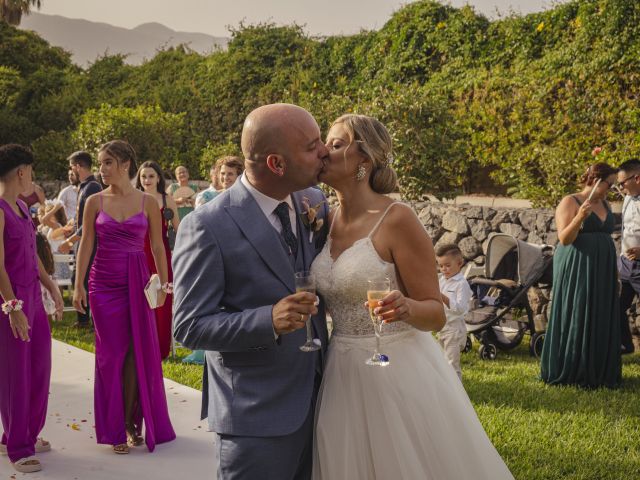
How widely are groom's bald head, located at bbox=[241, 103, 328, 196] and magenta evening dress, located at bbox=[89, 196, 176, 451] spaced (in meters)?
2.95

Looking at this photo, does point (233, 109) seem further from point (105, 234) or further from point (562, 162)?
point (105, 234)

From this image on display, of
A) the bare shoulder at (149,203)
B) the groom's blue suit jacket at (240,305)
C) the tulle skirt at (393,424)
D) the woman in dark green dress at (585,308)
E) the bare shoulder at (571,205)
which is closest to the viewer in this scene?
the groom's blue suit jacket at (240,305)

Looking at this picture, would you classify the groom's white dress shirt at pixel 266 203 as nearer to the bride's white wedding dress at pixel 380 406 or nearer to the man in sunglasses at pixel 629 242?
the bride's white wedding dress at pixel 380 406

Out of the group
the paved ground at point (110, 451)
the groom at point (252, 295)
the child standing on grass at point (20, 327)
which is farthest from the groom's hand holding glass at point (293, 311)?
the child standing on grass at point (20, 327)

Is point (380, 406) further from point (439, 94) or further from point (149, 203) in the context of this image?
point (439, 94)

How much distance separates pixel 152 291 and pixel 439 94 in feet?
30.8

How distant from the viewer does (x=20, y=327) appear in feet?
16.6

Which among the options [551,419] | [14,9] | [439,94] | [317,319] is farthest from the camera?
[14,9]

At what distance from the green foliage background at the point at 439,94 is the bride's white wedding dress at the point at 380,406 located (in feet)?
27.7

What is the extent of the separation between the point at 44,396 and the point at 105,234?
122 centimetres

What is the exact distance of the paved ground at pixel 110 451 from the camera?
5109 millimetres

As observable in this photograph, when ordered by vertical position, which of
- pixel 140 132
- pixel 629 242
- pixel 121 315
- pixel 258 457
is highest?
pixel 140 132

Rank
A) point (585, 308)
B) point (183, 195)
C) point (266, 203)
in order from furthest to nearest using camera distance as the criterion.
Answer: point (183, 195), point (585, 308), point (266, 203)

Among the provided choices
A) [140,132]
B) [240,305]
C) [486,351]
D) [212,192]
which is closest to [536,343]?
[486,351]
